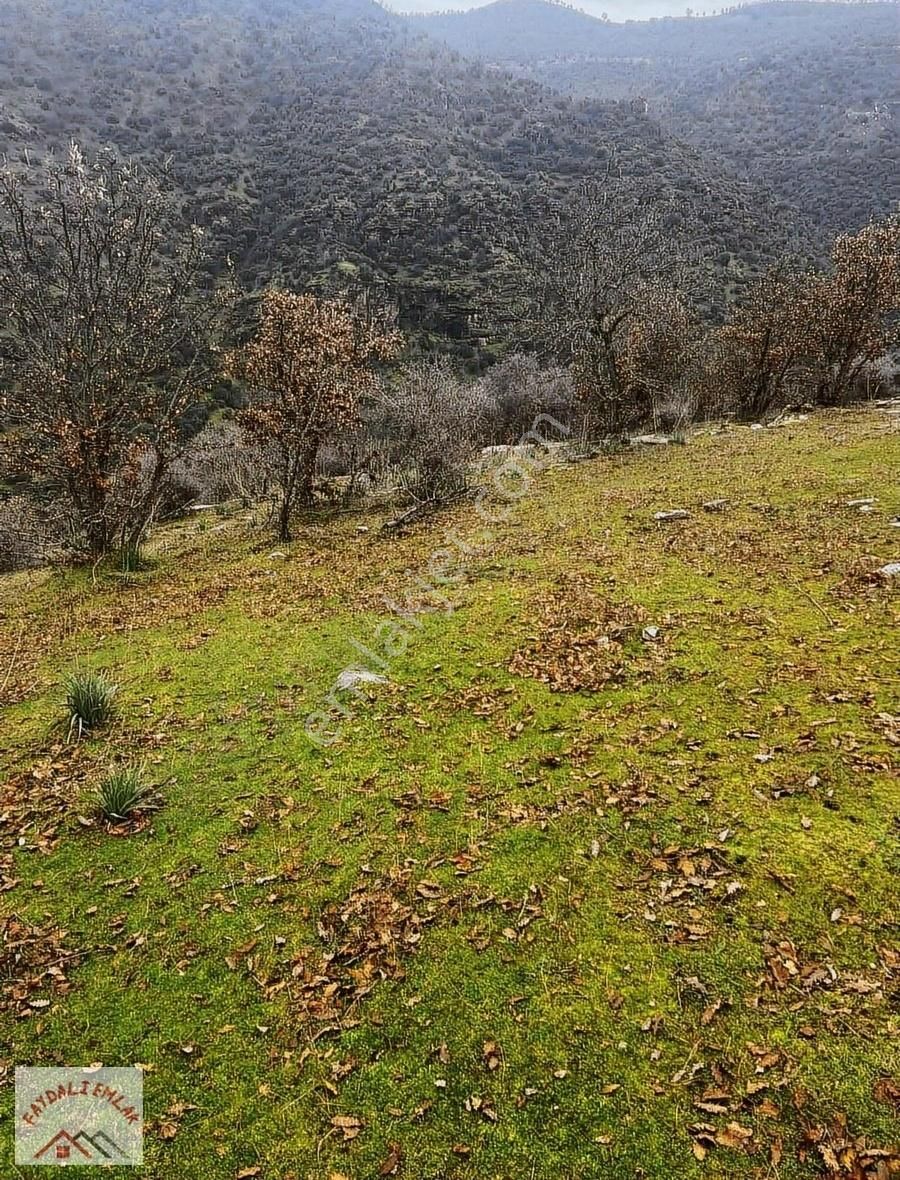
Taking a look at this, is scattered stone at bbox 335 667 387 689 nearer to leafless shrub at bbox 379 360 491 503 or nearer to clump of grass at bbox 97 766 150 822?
clump of grass at bbox 97 766 150 822

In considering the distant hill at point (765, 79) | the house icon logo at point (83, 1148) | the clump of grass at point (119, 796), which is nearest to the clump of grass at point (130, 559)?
the clump of grass at point (119, 796)

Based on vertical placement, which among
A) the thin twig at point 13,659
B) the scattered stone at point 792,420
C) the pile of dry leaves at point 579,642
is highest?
the scattered stone at point 792,420

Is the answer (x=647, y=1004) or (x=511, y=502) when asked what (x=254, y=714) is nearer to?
(x=647, y=1004)

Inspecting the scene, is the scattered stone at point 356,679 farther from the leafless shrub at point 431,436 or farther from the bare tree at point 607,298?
the bare tree at point 607,298

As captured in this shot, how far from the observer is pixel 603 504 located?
13.0 meters

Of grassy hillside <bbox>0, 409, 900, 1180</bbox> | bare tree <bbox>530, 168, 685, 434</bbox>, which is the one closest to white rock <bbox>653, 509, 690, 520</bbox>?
grassy hillside <bbox>0, 409, 900, 1180</bbox>

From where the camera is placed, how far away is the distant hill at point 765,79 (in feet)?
205

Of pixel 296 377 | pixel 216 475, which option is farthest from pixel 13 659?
pixel 216 475

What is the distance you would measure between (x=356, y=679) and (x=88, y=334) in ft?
32.1

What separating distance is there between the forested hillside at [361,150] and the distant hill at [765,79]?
7.54m

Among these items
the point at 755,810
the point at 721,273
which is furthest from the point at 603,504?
the point at 721,273

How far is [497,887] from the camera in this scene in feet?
13.8

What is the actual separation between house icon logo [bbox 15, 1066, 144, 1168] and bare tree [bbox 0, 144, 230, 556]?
34.0 ft

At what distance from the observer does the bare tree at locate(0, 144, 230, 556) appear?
11531 millimetres
